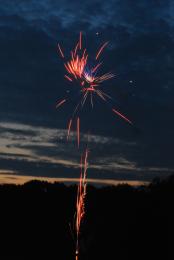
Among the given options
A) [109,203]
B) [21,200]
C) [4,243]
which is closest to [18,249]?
[4,243]

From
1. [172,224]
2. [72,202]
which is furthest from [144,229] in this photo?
[72,202]

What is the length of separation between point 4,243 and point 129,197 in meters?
11.9

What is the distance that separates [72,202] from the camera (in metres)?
66.4

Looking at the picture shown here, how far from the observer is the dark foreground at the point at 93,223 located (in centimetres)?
3847

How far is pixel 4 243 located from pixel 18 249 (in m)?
2.65

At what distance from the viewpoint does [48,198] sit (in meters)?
70.0

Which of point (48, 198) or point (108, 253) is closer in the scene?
point (108, 253)

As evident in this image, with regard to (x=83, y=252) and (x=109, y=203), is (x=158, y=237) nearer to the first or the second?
(x=83, y=252)

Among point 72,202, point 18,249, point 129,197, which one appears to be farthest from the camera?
point 72,202

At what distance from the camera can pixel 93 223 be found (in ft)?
157

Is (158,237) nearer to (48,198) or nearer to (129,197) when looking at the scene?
(129,197)

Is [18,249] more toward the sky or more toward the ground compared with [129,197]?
more toward the ground

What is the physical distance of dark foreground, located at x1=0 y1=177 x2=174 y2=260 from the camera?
3847cm

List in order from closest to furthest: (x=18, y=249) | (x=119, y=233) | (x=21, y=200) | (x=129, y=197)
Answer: (x=119, y=233) < (x=18, y=249) < (x=129, y=197) < (x=21, y=200)
